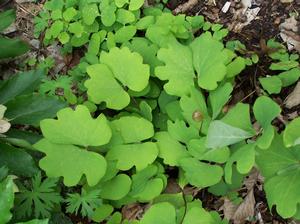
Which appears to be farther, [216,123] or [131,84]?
[131,84]

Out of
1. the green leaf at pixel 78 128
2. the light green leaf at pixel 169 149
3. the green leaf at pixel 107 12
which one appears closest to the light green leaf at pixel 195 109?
the light green leaf at pixel 169 149

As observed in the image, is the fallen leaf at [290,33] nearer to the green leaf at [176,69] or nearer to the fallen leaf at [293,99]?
the fallen leaf at [293,99]

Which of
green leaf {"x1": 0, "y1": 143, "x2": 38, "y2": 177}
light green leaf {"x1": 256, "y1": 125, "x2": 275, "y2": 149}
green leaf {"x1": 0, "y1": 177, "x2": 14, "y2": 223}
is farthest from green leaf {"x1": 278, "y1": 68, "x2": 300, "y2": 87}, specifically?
green leaf {"x1": 0, "y1": 177, "x2": 14, "y2": 223}

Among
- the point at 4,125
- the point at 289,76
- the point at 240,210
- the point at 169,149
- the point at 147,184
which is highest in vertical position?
the point at 4,125

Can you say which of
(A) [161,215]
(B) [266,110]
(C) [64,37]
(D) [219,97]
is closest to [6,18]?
(C) [64,37]

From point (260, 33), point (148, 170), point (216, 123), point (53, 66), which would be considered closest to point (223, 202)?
point (148, 170)

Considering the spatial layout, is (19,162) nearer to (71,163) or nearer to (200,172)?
(71,163)

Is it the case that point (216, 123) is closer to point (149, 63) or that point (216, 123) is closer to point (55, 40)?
point (149, 63)
